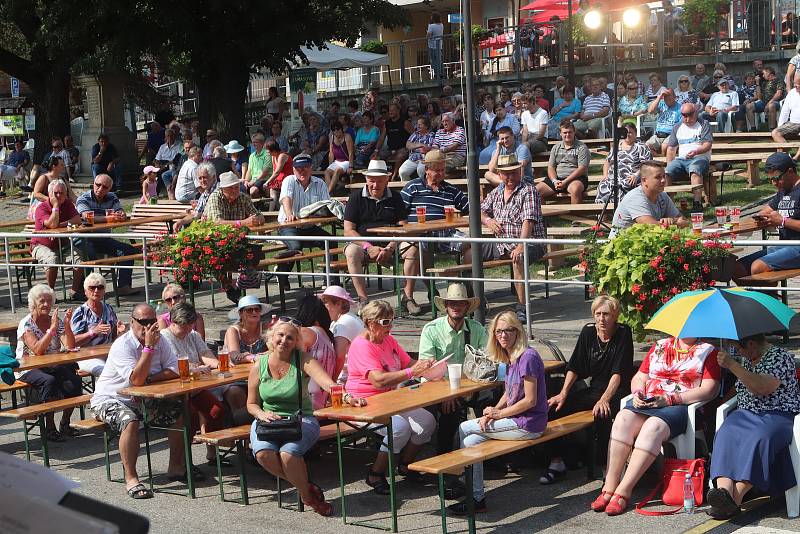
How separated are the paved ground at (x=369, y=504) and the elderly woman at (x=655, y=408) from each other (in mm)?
249

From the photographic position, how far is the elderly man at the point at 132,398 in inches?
373

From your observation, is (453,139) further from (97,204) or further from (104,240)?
(104,240)

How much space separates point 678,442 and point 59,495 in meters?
6.58

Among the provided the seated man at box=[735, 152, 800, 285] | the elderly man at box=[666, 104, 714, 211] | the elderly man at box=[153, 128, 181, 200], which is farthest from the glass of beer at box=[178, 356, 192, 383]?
the elderly man at box=[153, 128, 181, 200]

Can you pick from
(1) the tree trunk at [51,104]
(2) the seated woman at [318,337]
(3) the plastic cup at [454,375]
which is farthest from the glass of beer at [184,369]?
(1) the tree trunk at [51,104]

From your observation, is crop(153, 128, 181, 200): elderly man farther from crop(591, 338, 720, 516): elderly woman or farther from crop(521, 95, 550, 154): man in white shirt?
crop(591, 338, 720, 516): elderly woman

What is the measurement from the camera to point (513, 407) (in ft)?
27.6

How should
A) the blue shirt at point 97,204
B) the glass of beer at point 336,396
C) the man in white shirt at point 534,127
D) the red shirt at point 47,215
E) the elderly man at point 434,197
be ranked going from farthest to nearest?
the man in white shirt at point 534,127 < the blue shirt at point 97,204 < the red shirt at point 47,215 < the elderly man at point 434,197 < the glass of beer at point 336,396

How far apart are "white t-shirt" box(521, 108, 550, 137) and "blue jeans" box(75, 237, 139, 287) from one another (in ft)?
25.2

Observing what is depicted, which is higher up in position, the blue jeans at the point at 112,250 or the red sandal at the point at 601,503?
the blue jeans at the point at 112,250

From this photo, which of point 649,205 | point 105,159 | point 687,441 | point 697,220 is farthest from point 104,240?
point 105,159

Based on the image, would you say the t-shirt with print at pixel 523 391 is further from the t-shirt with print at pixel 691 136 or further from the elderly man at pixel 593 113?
the elderly man at pixel 593 113

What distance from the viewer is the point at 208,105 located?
1013 inches

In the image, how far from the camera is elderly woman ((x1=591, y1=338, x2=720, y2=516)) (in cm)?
816
